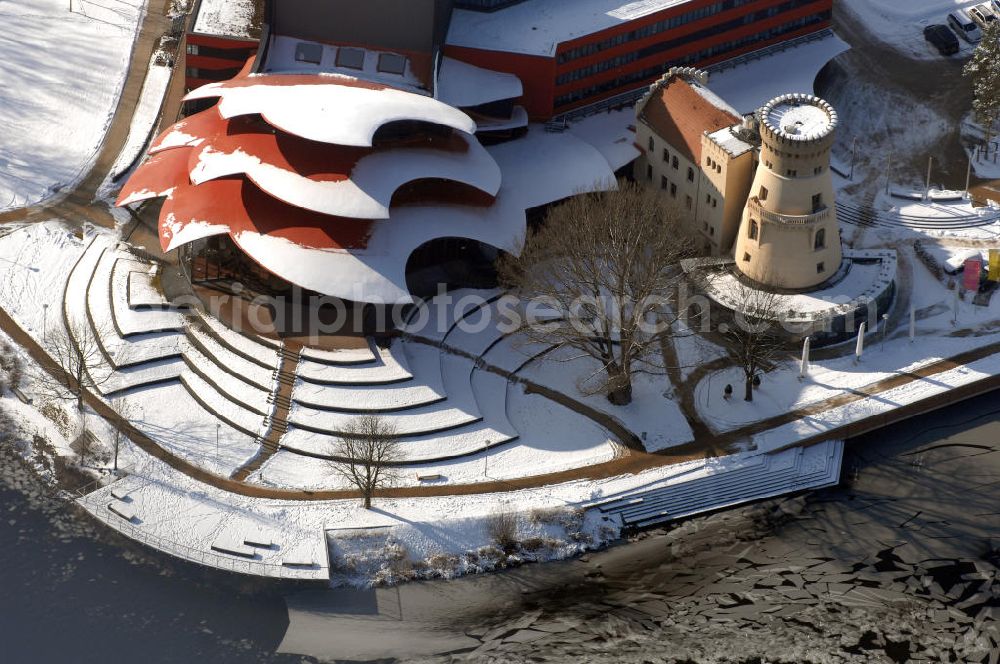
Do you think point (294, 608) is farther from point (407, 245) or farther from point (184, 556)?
point (407, 245)

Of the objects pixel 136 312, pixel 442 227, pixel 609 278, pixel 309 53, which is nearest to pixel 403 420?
pixel 442 227

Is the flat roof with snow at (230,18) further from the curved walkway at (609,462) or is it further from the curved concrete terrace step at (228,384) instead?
the curved walkway at (609,462)

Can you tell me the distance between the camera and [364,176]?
446 ft

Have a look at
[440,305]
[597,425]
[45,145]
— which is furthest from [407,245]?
[45,145]

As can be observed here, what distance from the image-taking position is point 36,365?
135750mm

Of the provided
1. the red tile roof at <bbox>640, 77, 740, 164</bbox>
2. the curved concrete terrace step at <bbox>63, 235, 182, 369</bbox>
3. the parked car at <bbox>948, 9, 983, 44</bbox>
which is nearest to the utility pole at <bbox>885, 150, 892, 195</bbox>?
the red tile roof at <bbox>640, 77, 740, 164</bbox>

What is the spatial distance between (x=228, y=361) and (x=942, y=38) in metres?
75.7

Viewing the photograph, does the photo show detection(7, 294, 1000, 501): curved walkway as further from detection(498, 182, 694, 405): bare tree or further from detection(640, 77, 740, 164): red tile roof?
detection(640, 77, 740, 164): red tile roof

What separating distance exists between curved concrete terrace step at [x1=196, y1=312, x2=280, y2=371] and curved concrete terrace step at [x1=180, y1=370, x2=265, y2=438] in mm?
3450

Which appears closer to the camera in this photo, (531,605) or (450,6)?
(531,605)

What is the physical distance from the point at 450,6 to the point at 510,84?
10.4m

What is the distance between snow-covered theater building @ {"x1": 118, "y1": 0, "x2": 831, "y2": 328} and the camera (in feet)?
443

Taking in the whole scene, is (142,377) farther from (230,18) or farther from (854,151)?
(854,151)

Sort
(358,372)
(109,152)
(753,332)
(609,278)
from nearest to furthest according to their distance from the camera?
(358,372) → (753,332) → (609,278) → (109,152)
